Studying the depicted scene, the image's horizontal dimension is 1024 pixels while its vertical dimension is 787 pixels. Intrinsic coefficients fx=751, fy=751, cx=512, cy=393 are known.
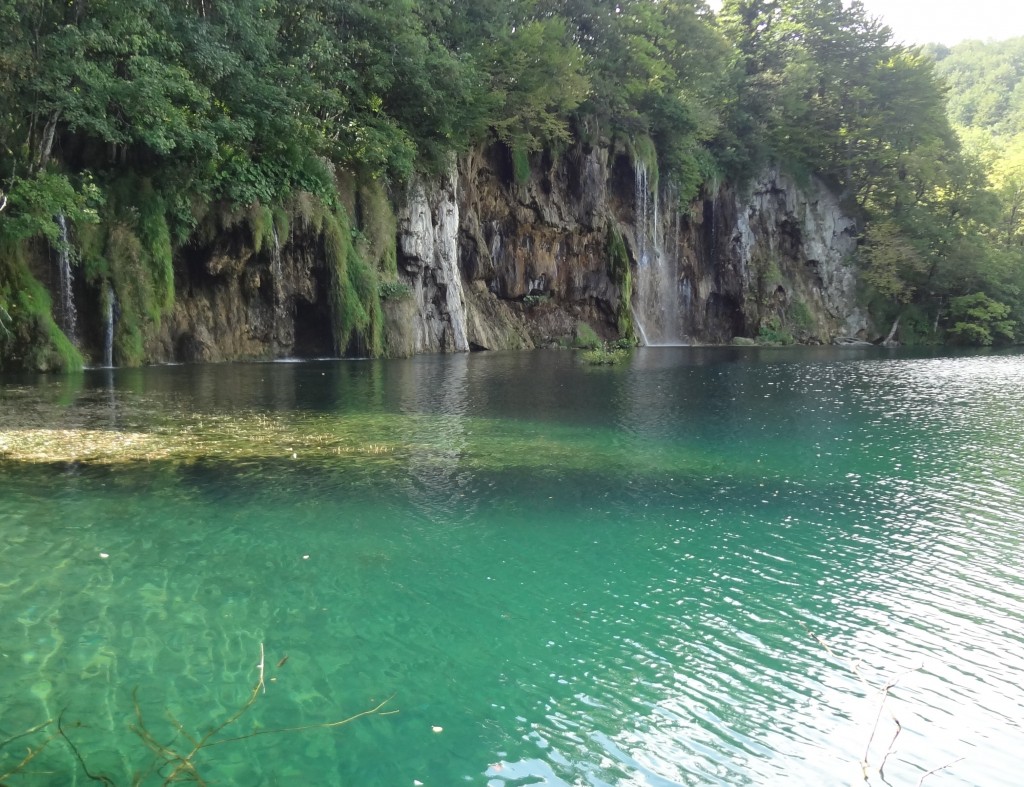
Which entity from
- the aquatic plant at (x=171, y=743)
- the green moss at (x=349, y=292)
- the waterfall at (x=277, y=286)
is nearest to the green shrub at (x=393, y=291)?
the green moss at (x=349, y=292)

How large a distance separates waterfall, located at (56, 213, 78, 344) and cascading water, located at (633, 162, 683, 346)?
3039 cm

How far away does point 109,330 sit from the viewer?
21.3 m

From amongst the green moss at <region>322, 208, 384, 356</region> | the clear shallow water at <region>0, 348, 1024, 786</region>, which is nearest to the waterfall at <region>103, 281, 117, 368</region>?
the green moss at <region>322, 208, 384, 356</region>

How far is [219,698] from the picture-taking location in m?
4.21

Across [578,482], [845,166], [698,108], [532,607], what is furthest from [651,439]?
[845,166]

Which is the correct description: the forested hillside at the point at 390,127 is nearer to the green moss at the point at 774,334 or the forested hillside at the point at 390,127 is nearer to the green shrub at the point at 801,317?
the green shrub at the point at 801,317

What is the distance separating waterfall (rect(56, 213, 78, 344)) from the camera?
66.7ft

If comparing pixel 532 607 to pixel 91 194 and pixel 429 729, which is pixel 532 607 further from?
pixel 91 194

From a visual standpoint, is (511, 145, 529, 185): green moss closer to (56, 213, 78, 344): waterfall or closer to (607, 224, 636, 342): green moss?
(607, 224, 636, 342): green moss

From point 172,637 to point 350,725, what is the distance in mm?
1681

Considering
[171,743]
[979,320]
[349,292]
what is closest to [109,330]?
[349,292]

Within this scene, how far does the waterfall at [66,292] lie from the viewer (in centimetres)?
2033

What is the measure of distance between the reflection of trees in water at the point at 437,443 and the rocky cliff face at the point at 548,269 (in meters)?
7.92

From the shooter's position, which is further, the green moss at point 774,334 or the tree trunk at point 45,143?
the green moss at point 774,334
